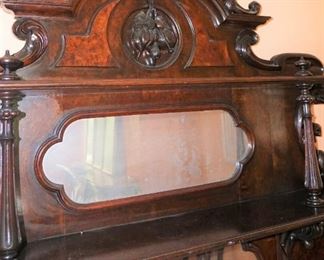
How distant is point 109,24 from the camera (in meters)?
0.91

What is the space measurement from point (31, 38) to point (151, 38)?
12.9 inches

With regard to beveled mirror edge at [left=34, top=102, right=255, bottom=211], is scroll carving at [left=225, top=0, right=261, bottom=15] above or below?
above

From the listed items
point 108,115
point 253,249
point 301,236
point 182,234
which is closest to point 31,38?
point 108,115

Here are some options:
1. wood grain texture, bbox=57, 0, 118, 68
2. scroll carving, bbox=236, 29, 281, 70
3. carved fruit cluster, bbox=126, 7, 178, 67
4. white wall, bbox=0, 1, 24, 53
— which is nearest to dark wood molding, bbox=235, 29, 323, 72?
scroll carving, bbox=236, 29, 281, 70

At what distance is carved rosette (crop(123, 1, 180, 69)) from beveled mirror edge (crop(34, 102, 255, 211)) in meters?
0.14

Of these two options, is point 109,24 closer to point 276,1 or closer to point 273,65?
point 273,65

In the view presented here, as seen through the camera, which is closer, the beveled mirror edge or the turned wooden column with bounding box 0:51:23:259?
the turned wooden column with bounding box 0:51:23:259

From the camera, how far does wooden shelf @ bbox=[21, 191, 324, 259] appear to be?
2.43 feet

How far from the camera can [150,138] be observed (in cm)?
97

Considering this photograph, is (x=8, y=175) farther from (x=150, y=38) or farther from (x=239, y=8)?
(x=239, y=8)

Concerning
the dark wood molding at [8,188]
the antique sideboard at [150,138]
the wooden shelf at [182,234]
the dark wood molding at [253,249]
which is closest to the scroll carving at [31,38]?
the antique sideboard at [150,138]

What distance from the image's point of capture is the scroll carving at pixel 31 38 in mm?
809

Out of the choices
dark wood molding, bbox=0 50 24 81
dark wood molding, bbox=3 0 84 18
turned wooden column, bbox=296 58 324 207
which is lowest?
turned wooden column, bbox=296 58 324 207

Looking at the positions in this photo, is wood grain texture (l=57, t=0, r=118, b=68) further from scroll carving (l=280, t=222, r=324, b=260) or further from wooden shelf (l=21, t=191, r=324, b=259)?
scroll carving (l=280, t=222, r=324, b=260)
